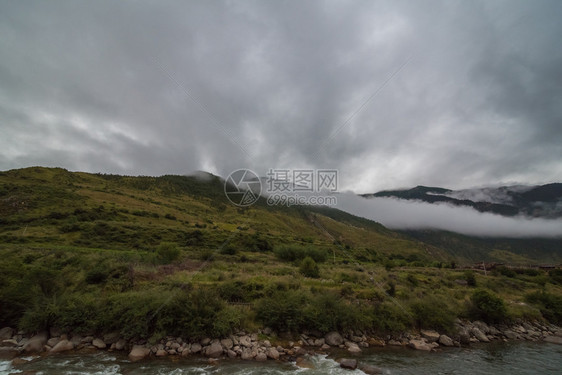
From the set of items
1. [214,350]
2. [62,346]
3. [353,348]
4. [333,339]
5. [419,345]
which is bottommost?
[419,345]

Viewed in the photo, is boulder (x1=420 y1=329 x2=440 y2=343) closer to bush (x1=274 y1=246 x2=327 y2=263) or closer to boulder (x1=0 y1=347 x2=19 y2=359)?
boulder (x1=0 y1=347 x2=19 y2=359)

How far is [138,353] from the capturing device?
1513 centimetres

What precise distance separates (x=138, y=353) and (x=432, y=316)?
74.6ft

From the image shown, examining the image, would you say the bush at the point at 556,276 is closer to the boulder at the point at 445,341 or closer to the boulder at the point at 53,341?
the boulder at the point at 445,341

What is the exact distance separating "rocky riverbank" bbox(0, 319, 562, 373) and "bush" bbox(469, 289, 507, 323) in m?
6.38

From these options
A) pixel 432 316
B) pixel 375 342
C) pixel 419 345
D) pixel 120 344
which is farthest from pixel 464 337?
pixel 120 344

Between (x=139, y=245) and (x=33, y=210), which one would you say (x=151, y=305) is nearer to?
(x=139, y=245)

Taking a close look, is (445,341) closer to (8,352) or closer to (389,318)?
(389,318)

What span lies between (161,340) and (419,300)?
70.6 feet

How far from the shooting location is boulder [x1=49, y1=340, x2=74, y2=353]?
594 inches

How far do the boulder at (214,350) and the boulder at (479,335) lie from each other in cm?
2215

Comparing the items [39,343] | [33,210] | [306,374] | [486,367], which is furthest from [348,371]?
[33,210]

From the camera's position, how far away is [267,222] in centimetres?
12388

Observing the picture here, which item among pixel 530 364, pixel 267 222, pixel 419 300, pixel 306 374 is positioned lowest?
pixel 530 364
